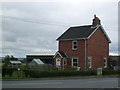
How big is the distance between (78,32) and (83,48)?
149 inches

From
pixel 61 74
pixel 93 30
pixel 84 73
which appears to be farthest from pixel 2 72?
pixel 93 30

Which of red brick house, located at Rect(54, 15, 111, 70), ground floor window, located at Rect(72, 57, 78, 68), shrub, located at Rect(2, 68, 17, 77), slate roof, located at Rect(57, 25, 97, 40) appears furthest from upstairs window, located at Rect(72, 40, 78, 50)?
shrub, located at Rect(2, 68, 17, 77)

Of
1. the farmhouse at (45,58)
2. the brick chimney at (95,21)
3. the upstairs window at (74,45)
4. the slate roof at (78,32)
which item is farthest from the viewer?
the farmhouse at (45,58)

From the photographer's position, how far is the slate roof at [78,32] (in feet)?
137

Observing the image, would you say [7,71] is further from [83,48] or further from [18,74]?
[83,48]

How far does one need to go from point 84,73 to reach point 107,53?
11.9 meters

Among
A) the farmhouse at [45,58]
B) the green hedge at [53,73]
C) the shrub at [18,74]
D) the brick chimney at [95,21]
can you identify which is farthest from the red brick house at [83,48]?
the farmhouse at [45,58]

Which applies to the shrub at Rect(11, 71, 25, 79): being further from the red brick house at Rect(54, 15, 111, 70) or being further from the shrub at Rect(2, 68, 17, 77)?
the red brick house at Rect(54, 15, 111, 70)

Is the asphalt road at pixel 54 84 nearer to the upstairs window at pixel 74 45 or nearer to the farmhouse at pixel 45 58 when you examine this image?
the upstairs window at pixel 74 45

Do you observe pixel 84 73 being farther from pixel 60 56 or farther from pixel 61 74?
pixel 60 56

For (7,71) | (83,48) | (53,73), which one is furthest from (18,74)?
(83,48)

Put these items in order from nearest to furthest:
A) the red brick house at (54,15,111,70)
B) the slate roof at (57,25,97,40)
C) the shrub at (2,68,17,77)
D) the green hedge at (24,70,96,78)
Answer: the shrub at (2,68,17,77), the green hedge at (24,70,96,78), the red brick house at (54,15,111,70), the slate roof at (57,25,97,40)

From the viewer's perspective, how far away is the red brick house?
41134 millimetres

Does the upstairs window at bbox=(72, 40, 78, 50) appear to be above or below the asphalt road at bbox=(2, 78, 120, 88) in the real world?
above
